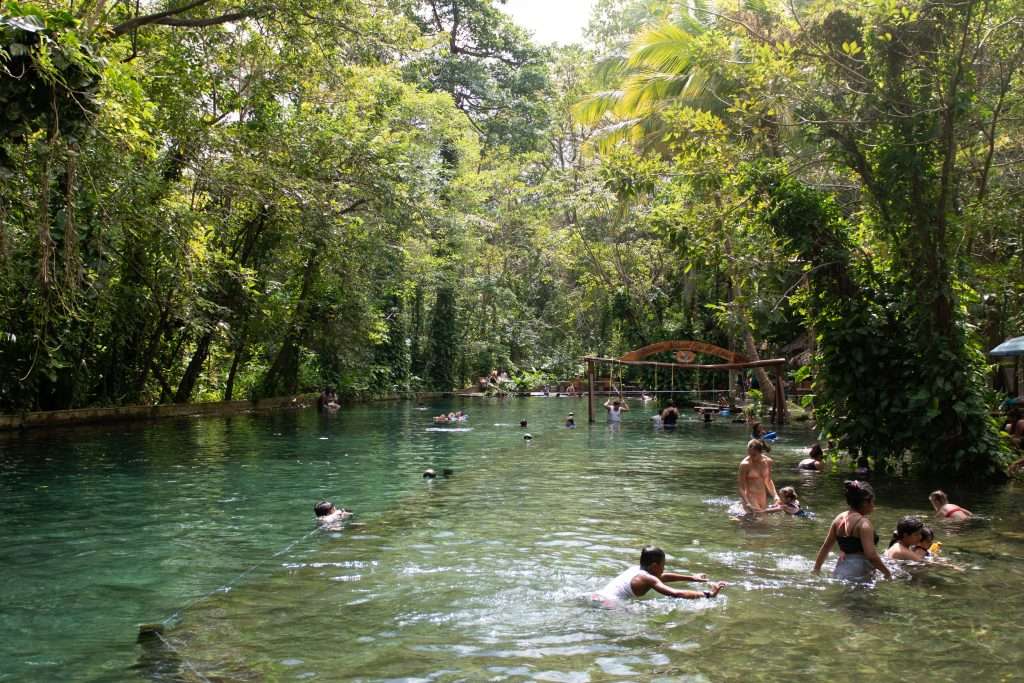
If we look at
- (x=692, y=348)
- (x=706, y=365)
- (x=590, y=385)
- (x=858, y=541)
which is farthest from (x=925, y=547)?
(x=590, y=385)

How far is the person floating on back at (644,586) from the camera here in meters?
8.16

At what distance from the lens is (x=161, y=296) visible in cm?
2442

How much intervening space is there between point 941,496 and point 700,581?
547 cm

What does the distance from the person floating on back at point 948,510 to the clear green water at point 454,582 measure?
33 centimetres

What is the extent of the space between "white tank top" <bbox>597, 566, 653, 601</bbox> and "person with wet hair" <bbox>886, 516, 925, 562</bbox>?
3.19 m

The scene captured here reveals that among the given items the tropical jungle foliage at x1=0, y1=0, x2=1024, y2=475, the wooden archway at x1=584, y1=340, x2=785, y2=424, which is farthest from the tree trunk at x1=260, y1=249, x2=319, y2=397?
the wooden archway at x1=584, y1=340, x2=785, y2=424

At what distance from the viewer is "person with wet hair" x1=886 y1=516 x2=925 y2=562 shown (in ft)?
31.2

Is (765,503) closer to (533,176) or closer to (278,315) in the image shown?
(278,315)

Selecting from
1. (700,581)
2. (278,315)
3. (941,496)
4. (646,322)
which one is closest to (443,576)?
(700,581)

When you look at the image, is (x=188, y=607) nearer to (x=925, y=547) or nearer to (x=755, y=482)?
(x=925, y=547)

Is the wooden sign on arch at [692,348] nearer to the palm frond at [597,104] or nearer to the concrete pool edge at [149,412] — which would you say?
the palm frond at [597,104]

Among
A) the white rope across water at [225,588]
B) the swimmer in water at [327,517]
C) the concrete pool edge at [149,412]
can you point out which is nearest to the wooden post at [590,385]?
the concrete pool edge at [149,412]

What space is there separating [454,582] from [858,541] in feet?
13.1

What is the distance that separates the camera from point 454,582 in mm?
9039
